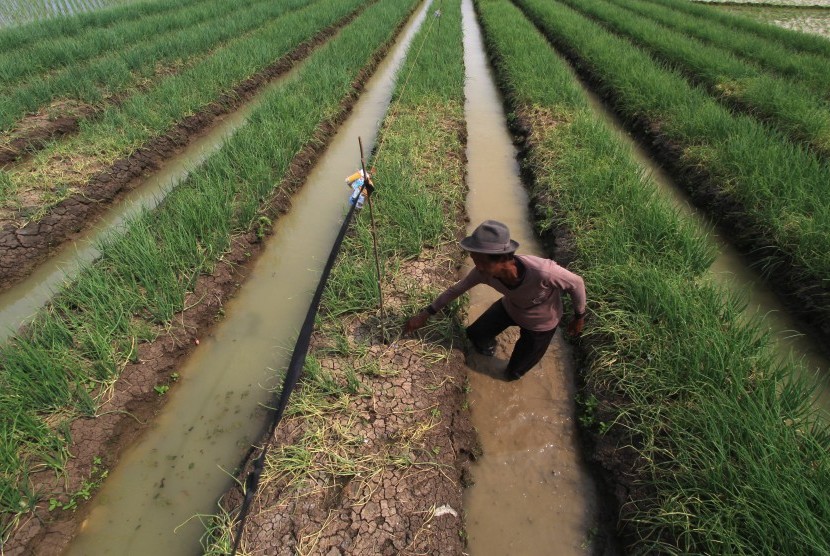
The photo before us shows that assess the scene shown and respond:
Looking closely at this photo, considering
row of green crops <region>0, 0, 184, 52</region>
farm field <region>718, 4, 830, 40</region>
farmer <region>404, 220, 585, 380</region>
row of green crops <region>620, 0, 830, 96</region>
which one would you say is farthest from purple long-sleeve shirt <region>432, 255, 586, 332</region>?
farm field <region>718, 4, 830, 40</region>

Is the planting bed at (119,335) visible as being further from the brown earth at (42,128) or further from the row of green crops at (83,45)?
the row of green crops at (83,45)

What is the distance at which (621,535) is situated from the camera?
191cm

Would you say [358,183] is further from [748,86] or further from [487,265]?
[748,86]

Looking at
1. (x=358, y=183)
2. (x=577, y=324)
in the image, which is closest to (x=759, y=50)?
(x=577, y=324)

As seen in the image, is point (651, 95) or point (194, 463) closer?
point (194, 463)

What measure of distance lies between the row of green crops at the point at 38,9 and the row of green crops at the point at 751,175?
12244 millimetres

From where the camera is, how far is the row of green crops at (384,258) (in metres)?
2.03

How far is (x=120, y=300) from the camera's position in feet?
8.94

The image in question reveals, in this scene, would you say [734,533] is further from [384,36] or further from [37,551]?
[384,36]

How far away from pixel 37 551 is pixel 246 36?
362 inches

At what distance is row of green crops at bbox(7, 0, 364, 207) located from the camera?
4.09m

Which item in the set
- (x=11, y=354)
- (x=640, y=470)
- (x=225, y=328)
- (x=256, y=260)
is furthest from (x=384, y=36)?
(x=640, y=470)

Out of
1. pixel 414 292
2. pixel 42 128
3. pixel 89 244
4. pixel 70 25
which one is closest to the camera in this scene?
pixel 414 292

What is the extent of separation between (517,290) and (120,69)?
691 cm
